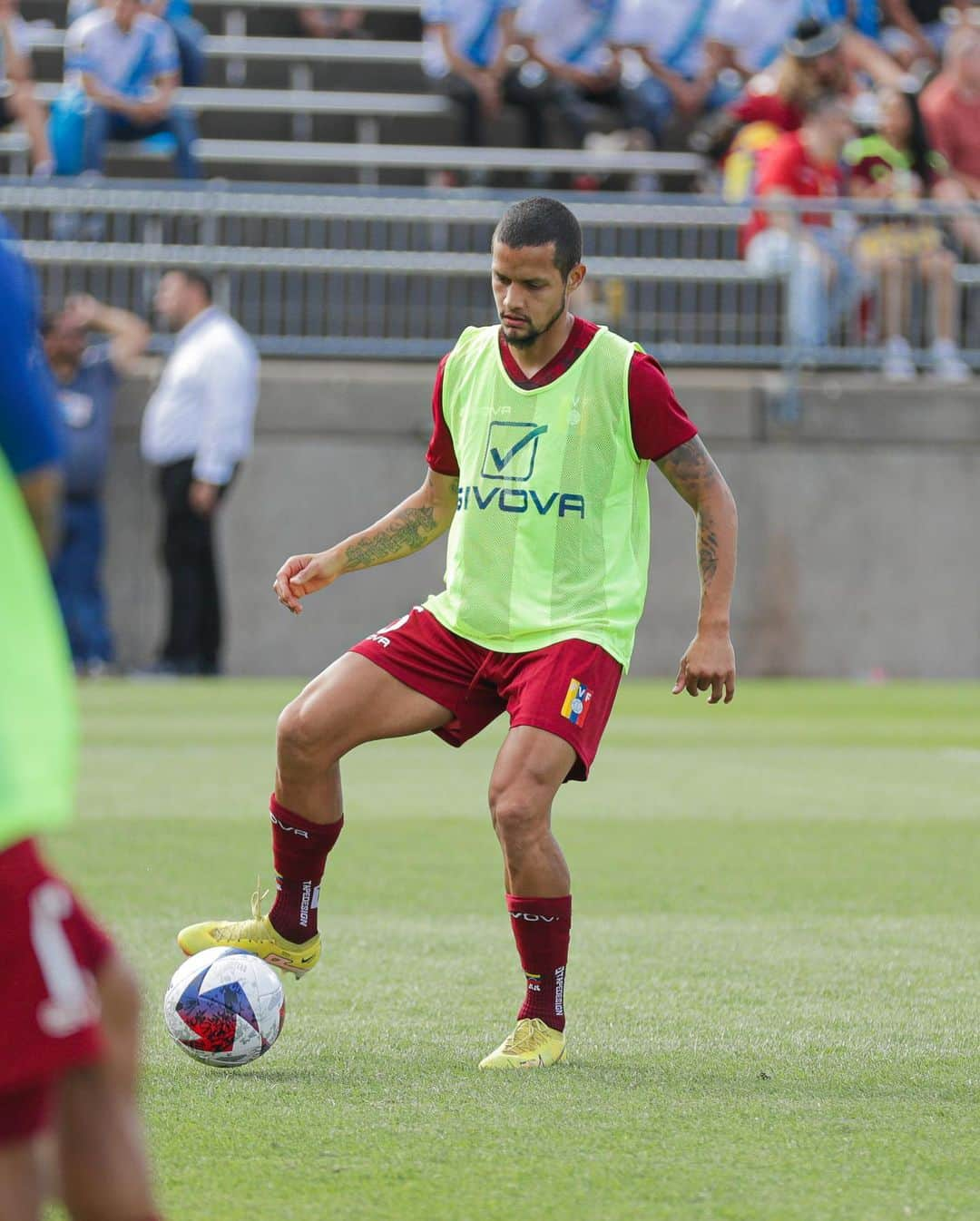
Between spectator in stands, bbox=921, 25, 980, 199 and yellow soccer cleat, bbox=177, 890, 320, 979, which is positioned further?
spectator in stands, bbox=921, 25, 980, 199

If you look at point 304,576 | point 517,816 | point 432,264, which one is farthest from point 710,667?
point 432,264

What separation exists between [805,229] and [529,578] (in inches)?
521

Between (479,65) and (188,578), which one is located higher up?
(479,65)

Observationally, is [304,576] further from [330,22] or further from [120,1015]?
[330,22]

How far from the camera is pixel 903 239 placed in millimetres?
18234

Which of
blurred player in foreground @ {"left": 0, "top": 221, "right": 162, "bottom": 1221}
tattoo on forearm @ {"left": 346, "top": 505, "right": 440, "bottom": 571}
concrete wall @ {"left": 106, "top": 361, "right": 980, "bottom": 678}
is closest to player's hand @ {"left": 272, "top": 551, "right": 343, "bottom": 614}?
tattoo on forearm @ {"left": 346, "top": 505, "right": 440, "bottom": 571}

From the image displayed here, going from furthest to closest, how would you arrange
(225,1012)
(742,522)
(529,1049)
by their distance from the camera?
(742,522), (529,1049), (225,1012)

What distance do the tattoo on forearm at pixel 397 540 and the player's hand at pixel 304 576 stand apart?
2.6 inches

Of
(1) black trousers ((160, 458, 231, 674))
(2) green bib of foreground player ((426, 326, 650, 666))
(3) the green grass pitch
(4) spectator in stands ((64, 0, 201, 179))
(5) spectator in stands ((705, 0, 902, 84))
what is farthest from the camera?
(5) spectator in stands ((705, 0, 902, 84))

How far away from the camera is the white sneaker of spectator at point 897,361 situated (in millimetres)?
18734

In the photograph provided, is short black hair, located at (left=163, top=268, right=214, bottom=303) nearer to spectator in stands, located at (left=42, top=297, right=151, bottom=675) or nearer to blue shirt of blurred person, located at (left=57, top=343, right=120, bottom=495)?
spectator in stands, located at (left=42, top=297, right=151, bottom=675)

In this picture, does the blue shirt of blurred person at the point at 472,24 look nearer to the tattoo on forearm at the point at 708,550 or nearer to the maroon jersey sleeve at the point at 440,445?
the maroon jersey sleeve at the point at 440,445

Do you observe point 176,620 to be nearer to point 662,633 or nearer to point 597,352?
point 662,633

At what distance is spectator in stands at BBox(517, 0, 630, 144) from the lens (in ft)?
63.6
